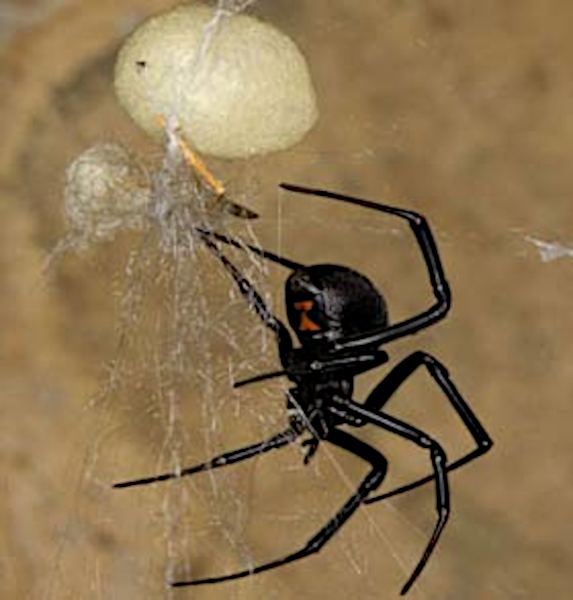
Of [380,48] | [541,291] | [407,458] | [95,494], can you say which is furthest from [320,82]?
[95,494]

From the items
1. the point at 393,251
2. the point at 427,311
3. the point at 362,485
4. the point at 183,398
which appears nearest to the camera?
the point at 427,311

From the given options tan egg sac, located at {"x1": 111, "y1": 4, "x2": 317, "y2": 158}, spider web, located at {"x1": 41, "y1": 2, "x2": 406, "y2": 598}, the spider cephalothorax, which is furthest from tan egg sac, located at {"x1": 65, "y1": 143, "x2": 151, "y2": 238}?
the spider cephalothorax

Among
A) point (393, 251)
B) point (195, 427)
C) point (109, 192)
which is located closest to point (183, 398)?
point (195, 427)

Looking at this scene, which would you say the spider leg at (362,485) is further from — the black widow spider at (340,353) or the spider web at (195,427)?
the spider web at (195,427)

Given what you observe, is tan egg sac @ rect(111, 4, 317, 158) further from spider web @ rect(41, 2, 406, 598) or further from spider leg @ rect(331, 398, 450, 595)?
spider leg @ rect(331, 398, 450, 595)

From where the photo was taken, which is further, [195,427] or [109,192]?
[195,427]

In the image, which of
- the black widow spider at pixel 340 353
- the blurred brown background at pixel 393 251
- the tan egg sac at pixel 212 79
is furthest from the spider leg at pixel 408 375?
the blurred brown background at pixel 393 251

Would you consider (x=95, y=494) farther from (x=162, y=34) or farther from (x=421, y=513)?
(x=162, y=34)

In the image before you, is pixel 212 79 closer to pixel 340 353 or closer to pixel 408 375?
pixel 340 353
